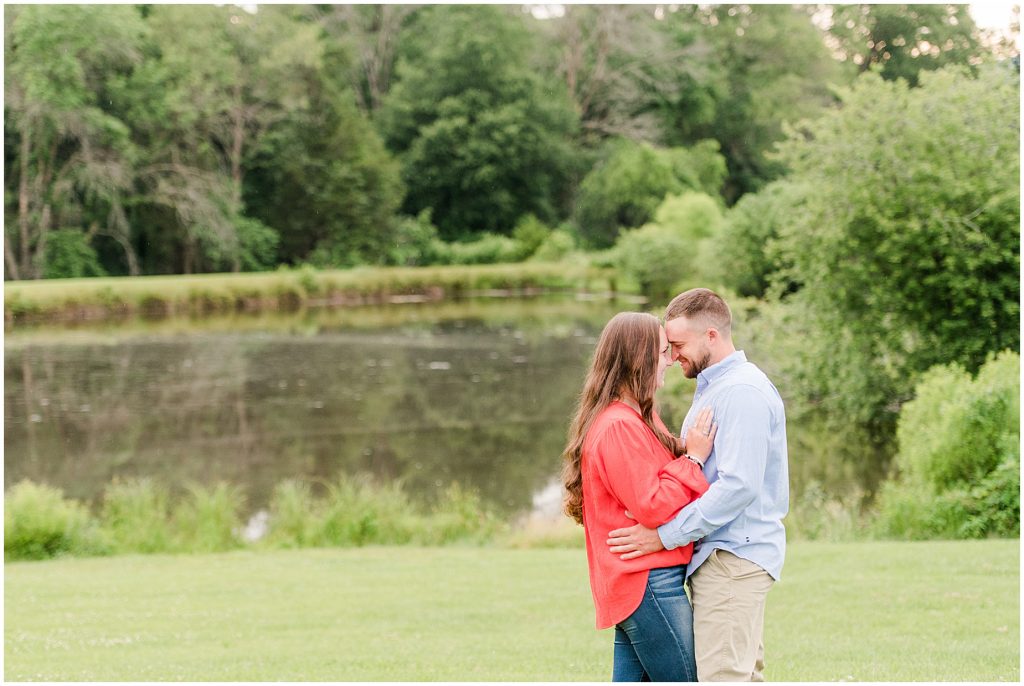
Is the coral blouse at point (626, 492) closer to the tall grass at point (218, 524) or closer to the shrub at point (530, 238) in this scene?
the tall grass at point (218, 524)

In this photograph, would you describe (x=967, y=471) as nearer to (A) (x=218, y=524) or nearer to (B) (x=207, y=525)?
(A) (x=218, y=524)

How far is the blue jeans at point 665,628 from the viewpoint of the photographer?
358cm

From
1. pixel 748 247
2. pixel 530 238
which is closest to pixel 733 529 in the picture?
pixel 748 247

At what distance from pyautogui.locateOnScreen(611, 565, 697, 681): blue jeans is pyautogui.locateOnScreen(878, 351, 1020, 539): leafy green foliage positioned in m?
9.53

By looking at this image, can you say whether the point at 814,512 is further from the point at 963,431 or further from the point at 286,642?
the point at 286,642

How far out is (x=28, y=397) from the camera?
24547 mm

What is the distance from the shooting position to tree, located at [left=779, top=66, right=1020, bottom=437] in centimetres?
1802

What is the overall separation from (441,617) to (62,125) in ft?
136

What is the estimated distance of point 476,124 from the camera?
201 feet

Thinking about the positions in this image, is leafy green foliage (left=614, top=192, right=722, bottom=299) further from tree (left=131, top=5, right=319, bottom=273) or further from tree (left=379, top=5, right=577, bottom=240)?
tree (left=131, top=5, right=319, bottom=273)

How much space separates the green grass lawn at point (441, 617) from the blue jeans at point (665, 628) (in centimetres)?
285

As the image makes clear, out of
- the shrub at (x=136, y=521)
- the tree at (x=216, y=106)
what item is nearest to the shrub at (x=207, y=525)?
the shrub at (x=136, y=521)

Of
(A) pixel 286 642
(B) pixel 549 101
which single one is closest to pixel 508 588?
(A) pixel 286 642

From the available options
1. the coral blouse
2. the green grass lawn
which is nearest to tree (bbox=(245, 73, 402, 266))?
the green grass lawn
